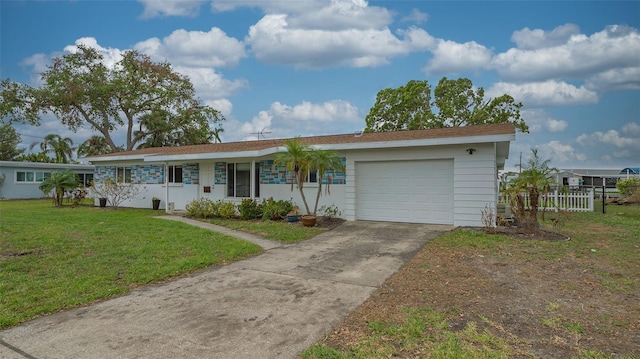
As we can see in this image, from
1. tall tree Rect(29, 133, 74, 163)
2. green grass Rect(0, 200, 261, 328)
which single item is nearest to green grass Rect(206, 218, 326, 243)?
green grass Rect(0, 200, 261, 328)

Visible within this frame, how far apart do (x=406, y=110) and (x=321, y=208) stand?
19.0 metres

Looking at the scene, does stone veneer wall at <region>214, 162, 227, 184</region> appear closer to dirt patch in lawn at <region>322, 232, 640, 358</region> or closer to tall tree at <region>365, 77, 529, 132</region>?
dirt patch in lawn at <region>322, 232, 640, 358</region>

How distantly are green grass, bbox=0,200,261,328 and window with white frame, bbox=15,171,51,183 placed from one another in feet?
55.6

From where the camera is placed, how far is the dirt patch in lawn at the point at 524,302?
3.22 m

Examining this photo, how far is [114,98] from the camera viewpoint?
28844 millimetres

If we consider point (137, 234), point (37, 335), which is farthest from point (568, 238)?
point (137, 234)

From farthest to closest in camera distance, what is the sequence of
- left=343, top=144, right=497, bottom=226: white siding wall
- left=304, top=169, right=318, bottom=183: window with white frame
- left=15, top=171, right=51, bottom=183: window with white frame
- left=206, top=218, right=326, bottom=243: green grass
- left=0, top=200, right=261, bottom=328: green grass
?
1. left=15, top=171, right=51, bottom=183: window with white frame
2. left=304, top=169, right=318, bottom=183: window with white frame
3. left=343, top=144, right=497, bottom=226: white siding wall
4. left=206, top=218, right=326, bottom=243: green grass
5. left=0, top=200, right=261, bottom=328: green grass

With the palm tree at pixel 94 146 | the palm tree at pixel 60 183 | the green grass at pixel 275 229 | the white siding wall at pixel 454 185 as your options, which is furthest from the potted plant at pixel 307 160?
the palm tree at pixel 94 146

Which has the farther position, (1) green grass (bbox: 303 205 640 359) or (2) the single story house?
(2) the single story house

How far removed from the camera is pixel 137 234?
902 cm

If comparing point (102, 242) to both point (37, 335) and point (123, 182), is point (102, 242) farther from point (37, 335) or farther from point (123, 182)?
point (123, 182)

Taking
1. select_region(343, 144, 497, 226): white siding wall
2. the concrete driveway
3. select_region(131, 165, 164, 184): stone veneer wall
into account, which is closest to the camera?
the concrete driveway

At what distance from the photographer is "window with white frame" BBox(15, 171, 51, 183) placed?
23672 mm

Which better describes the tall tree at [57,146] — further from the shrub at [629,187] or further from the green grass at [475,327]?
the shrub at [629,187]
